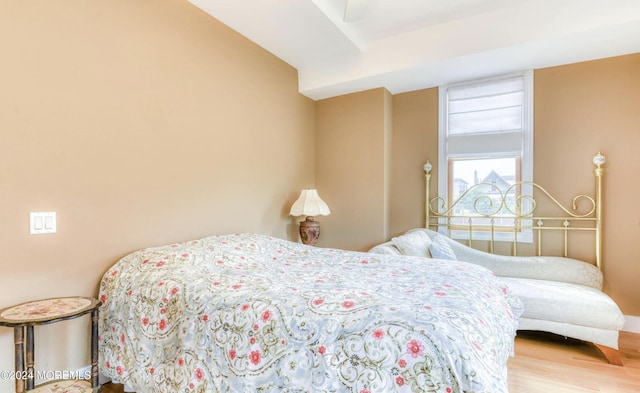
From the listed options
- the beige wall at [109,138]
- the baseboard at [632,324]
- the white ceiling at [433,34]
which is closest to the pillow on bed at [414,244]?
the beige wall at [109,138]

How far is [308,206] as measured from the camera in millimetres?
3145

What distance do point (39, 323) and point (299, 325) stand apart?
3.64 feet

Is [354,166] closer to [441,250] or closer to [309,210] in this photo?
[309,210]

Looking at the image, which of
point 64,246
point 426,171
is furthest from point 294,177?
point 64,246

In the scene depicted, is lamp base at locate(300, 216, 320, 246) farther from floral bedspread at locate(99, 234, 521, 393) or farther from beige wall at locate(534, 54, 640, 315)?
beige wall at locate(534, 54, 640, 315)

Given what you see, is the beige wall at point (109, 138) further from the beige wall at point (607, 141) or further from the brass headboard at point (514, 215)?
the beige wall at point (607, 141)

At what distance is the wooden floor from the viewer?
1.88 metres

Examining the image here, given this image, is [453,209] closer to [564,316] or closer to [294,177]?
[564,316]

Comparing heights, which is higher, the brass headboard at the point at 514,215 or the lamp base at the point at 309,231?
the brass headboard at the point at 514,215

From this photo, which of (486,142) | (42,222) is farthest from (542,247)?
(42,222)

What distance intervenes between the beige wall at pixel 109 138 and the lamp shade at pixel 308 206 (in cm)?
46

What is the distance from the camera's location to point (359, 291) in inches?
52.8

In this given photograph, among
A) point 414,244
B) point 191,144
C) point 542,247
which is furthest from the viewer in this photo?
point 542,247

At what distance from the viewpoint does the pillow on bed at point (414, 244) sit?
277cm
